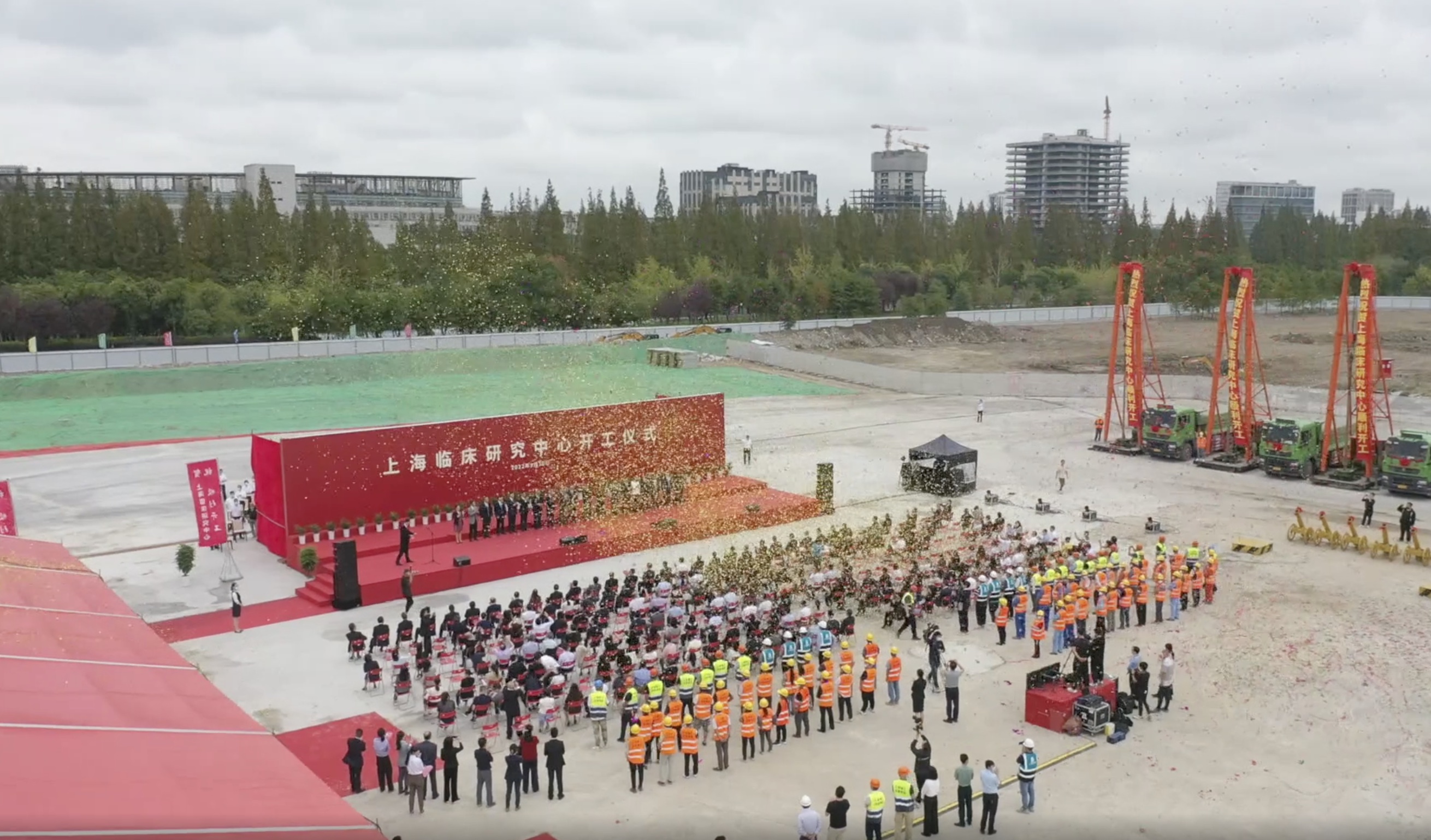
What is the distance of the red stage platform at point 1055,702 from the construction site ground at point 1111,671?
6.7 inches

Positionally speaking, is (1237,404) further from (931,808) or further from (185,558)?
(185,558)

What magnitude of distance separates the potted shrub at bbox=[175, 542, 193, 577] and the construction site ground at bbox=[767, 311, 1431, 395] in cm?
3951

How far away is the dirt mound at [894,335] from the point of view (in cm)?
6706

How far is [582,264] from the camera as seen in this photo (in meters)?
84.8

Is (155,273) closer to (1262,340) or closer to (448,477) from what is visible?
(448,477)

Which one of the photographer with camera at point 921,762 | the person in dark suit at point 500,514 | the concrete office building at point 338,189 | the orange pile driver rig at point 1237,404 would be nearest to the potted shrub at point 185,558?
the person in dark suit at point 500,514

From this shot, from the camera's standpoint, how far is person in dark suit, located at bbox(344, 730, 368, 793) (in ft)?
41.5

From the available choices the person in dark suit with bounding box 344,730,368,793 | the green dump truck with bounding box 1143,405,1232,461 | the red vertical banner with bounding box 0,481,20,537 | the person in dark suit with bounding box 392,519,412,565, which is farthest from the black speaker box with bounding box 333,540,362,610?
the green dump truck with bounding box 1143,405,1232,461

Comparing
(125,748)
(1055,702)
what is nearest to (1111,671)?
(1055,702)

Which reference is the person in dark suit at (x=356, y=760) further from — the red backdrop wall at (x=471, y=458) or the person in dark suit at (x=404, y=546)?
the red backdrop wall at (x=471, y=458)

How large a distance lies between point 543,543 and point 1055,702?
1185 centimetres

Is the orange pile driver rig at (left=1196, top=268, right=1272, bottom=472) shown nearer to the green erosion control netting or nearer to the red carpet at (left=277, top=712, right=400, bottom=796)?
the green erosion control netting

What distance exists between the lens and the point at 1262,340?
225ft

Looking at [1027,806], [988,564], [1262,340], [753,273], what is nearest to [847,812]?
[1027,806]
